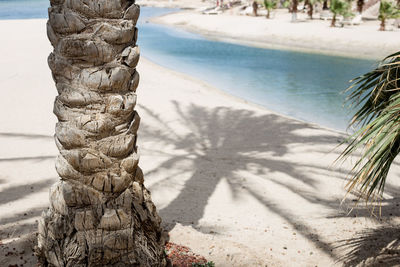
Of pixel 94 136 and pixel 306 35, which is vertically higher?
pixel 94 136

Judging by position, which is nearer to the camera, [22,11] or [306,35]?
[306,35]

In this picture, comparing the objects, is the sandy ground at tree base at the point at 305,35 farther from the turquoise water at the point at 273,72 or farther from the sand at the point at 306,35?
the turquoise water at the point at 273,72

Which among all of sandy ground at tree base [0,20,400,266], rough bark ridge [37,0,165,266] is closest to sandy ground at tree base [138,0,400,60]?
sandy ground at tree base [0,20,400,266]

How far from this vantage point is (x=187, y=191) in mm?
6871

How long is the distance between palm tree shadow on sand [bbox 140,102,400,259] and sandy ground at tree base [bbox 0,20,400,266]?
21 millimetres

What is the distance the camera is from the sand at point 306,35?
2442 centimetres

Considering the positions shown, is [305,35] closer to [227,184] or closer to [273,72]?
[273,72]

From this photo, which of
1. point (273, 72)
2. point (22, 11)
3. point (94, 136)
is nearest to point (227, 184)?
point (94, 136)

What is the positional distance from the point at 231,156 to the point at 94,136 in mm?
5609

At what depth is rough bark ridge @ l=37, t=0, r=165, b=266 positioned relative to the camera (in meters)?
2.92

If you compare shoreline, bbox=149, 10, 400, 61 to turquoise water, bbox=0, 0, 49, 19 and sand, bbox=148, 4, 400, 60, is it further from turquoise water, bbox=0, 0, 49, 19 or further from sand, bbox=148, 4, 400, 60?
turquoise water, bbox=0, 0, 49, 19

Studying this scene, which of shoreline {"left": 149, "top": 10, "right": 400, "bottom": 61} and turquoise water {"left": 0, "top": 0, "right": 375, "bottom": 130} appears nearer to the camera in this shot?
turquoise water {"left": 0, "top": 0, "right": 375, "bottom": 130}

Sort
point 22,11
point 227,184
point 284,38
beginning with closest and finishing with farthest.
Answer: point 227,184 < point 284,38 < point 22,11

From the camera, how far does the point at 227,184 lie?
Answer: 718 cm
